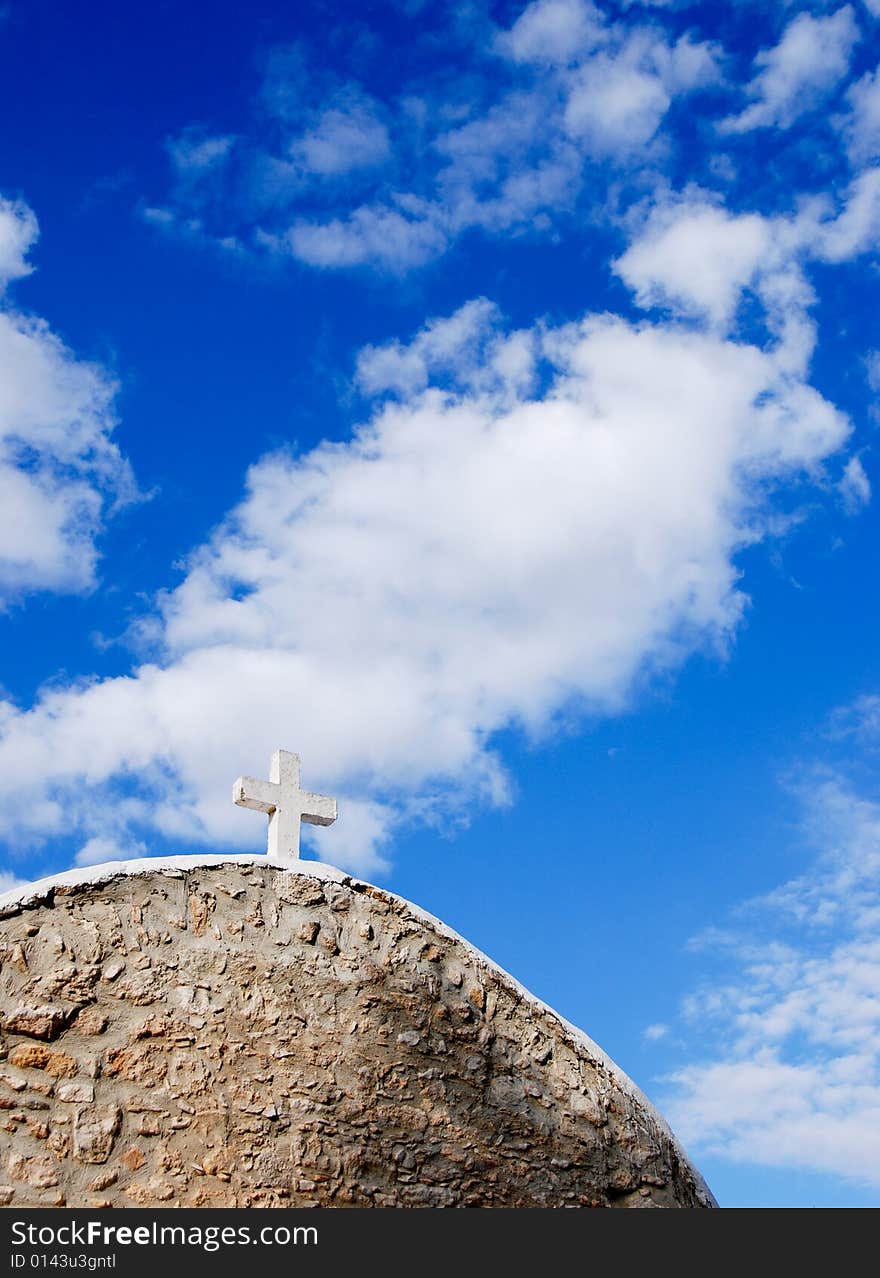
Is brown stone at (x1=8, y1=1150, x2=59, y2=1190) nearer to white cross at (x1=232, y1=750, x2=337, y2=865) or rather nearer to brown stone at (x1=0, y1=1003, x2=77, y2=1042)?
brown stone at (x1=0, y1=1003, x2=77, y2=1042)

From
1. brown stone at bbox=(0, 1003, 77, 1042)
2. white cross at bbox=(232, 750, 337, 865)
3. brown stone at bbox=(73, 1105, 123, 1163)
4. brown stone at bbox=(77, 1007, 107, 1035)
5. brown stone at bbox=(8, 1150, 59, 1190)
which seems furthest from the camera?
white cross at bbox=(232, 750, 337, 865)

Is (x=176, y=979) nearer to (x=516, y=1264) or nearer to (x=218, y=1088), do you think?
(x=218, y=1088)

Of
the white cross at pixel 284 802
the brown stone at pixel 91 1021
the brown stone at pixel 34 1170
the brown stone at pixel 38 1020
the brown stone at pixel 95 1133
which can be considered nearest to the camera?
the brown stone at pixel 34 1170

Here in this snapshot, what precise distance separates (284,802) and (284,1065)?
1.49m

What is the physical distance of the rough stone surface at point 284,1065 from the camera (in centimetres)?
551

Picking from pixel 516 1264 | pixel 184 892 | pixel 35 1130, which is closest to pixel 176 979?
pixel 184 892

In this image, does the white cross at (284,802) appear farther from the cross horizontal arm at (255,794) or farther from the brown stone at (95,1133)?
the brown stone at (95,1133)

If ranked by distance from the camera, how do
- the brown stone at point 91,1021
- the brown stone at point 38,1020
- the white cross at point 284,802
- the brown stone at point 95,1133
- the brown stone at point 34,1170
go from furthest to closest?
1. the white cross at point 284,802
2. the brown stone at point 91,1021
3. the brown stone at point 38,1020
4. the brown stone at point 95,1133
5. the brown stone at point 34,1170

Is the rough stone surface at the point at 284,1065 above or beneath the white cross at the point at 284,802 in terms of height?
beneath

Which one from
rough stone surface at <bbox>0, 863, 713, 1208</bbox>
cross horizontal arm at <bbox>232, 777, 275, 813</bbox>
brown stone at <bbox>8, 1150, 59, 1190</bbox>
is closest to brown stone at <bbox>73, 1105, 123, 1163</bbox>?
rough stone surface at <bbox>0, 863, 713, 1208</bbox>

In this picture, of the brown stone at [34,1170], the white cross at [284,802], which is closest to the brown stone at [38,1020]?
the brown stone at [34,1170]

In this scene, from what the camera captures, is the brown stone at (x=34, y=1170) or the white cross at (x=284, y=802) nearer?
the brown stone at (x=34, y=1170)

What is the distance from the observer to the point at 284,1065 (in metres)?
5.88

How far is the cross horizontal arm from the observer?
269 inches
